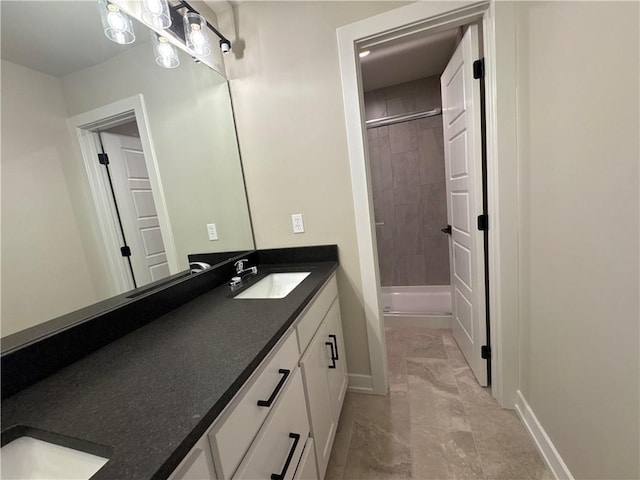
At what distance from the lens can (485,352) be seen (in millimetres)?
1588

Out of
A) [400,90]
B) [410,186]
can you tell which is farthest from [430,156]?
[400,90]

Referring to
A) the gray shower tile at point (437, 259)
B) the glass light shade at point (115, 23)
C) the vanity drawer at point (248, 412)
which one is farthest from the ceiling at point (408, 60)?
the vanity drawer at point (248, 412)

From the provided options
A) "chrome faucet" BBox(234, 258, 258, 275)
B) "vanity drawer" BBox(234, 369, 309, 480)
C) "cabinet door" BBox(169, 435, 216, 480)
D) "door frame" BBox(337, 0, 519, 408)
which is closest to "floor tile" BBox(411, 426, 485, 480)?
"door frame" BBox(337, 0, 519, 408)

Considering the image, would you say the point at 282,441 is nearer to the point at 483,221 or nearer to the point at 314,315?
the point at 314,315

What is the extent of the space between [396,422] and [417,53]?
2675 mm

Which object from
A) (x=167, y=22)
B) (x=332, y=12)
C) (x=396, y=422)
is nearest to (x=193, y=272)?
(x=167, y=22)

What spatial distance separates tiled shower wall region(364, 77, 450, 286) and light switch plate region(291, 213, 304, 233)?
1685 millimetres

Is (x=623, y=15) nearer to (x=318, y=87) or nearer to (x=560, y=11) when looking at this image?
(x=560, y=11)

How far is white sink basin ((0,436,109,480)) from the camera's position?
50cm

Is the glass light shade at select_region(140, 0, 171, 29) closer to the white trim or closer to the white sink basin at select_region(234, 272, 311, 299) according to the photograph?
the white sink basin at select_region(234, 272, 311, 299)

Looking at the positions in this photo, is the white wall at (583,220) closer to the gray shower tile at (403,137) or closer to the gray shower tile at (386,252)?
the gray shower tile at (403,137)

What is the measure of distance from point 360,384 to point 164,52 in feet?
7.00

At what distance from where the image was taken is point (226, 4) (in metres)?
1.50

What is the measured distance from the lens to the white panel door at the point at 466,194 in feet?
4.57
